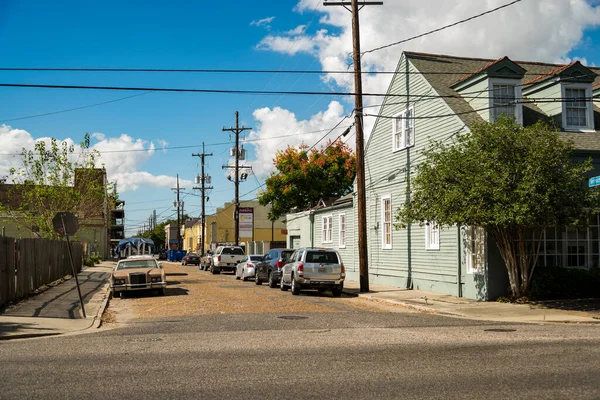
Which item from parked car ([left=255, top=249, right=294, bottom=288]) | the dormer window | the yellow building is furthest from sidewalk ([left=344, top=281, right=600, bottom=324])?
the yellow building

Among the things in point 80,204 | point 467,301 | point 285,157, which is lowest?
point 467,301

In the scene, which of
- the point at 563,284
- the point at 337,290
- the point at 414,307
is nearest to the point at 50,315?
the point at 414,307

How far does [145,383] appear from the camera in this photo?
25.8 feet

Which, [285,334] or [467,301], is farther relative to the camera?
[467,301]

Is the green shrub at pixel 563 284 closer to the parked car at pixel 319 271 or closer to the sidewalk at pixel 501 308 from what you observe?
the sidewalk at pixel 501 308

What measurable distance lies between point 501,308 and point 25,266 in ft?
48.2

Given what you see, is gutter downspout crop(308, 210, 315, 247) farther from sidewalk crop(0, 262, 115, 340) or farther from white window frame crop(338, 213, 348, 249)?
sidewalk crop(0, 262, 115, 340)

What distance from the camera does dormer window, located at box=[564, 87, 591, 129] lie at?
22094 millimetres

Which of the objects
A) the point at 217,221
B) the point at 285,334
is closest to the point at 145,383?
the point at 285,334

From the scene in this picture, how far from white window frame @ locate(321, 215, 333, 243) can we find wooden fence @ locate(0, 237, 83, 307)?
14.3 metres

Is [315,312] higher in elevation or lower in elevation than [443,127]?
lower

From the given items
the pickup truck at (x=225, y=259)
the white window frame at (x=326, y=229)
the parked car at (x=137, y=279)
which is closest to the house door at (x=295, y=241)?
the pickup truck at (x=225, y=259)

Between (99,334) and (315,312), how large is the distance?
6158 mm

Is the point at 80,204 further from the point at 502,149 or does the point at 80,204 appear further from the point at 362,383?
the point at 362,383
